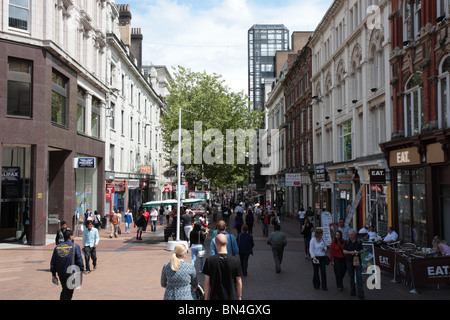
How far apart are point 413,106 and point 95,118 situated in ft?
69.8

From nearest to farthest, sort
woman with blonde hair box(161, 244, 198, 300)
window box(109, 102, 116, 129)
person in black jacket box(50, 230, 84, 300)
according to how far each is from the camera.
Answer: woman with blonde hair box(161, 244, 198, 300)
person in black jacket box(50, 230, 84, 300)
window box(109, 102, 116, 129)

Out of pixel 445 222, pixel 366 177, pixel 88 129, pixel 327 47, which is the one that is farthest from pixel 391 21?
pixel 88 129

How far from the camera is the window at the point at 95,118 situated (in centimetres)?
3065

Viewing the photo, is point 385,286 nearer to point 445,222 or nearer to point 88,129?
point 445,222

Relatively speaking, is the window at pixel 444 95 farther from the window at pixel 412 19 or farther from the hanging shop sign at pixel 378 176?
the hanging shop sign at pixel 378 176

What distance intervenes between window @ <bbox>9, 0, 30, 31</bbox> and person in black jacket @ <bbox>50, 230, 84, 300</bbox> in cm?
1571

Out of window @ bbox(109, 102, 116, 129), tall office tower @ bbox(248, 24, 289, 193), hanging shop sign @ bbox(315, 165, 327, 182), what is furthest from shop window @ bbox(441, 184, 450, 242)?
tall office tower @ bbox(248, 24, 289, 193)

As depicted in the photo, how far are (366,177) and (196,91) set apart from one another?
70.8ft

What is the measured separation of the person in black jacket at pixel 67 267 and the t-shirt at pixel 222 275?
3529 millimetres

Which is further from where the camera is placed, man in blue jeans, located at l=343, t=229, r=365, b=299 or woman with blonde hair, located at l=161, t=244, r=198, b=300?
man in blue jeans, located at l=343, t=229, r=365, b=299

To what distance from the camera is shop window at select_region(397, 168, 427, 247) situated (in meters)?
17.3

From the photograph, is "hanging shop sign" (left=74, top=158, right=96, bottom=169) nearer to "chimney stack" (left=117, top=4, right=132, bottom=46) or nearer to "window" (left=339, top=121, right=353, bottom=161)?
"window" (left=339, top=121, right=353, bottom=161)

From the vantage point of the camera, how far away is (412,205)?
18.2m

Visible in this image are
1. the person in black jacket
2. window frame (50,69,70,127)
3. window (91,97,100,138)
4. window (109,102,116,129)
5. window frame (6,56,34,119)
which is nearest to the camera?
the person in black jacket
